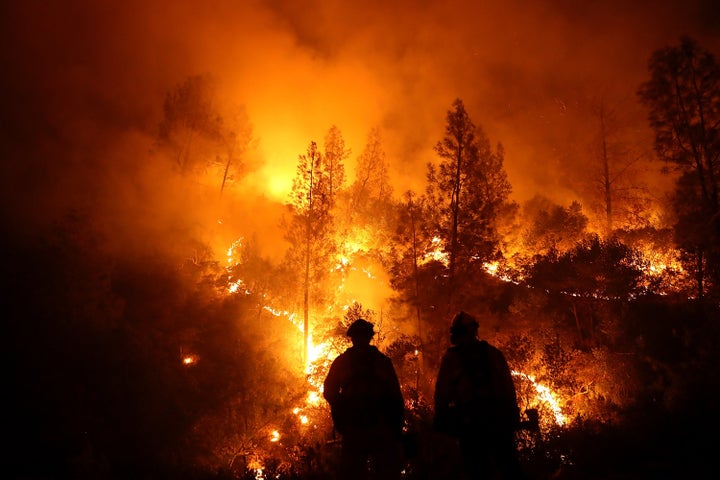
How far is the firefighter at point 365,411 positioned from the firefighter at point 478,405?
26.0 inches

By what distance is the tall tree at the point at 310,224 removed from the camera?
24672 mm

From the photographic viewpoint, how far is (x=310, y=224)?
2475 cm

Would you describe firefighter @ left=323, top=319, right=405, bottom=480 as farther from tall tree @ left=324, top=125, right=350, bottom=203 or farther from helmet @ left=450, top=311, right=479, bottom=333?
tall tree @ left=324, top=125, right=350, bottom=203

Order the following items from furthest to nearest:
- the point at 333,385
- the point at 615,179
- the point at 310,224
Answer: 1. the point at 310,224
2. the point at 615,179
3. the point at 333,385

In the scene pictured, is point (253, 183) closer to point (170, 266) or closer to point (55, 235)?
point (170, 266)

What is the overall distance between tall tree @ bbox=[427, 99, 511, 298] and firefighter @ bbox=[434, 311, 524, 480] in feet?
44.1

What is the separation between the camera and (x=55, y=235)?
2019 centimetres

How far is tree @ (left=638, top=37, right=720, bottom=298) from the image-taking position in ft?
47.3

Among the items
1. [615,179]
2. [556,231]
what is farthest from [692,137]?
[556,231]

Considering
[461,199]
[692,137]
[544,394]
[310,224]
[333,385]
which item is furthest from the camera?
[310,224]

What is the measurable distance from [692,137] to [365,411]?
17.7 m

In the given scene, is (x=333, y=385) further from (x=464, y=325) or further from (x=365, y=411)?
(x=464, y=325)

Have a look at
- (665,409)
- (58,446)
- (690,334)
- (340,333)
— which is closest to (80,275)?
(58,446)

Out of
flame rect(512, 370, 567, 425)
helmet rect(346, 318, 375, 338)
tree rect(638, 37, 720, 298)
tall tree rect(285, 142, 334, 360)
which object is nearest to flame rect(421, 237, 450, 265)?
flame rect(512, 370, 567, 425)
